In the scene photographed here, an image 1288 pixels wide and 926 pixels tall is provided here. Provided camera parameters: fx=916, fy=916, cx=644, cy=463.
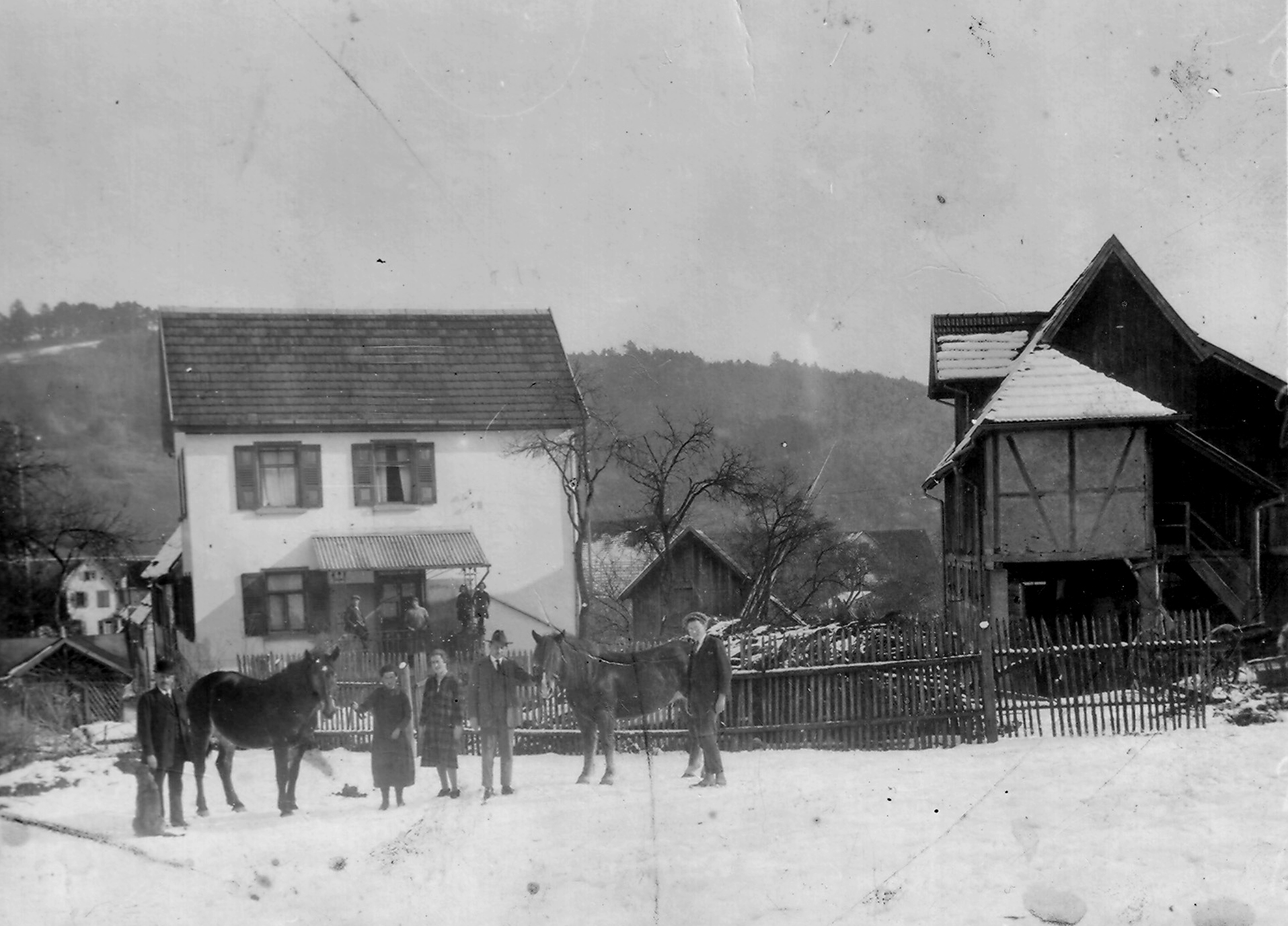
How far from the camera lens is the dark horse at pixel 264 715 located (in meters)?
4.69

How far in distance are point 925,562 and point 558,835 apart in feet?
10.5

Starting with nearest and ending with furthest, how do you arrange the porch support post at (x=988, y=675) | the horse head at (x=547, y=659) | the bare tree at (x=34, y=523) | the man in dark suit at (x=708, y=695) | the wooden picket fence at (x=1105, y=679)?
the bare tree at (x=34, y=523), the horse head at (x=547, y=659), the man in dark suit at (x=708, y=695), the porch support post at (x=988, y=675), the wooden picket fence at (x=1105, y=679)

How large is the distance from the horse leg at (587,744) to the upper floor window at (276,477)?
1873 millimetres

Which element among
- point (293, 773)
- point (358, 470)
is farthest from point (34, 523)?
point (293, 773)

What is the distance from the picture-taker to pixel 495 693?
16.2ft

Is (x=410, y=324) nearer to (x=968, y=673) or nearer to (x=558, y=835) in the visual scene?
(x=558, y=835)

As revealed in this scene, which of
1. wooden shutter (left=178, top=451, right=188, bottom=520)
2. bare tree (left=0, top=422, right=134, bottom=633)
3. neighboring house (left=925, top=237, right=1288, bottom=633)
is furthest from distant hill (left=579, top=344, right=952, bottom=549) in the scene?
bare tree (left=0, top=422, right=134, bottom=633)

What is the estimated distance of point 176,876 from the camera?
4.63m

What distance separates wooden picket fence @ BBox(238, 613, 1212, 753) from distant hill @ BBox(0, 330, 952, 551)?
913 mm

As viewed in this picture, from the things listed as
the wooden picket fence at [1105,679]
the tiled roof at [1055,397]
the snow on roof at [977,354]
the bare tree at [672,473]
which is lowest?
the wooden picket fence at [1105,679]

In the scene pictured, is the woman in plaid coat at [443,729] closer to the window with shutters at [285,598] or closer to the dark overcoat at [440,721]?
the dark overcoat at [440,721]

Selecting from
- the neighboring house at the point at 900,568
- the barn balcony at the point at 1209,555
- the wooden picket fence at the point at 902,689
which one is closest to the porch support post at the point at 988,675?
the wooden picket fence at the point at 902,689

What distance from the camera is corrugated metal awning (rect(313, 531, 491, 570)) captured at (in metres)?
4.53

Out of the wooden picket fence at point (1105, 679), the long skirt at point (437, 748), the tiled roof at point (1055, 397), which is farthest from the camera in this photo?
the tiled roof at point (1055, 397)
